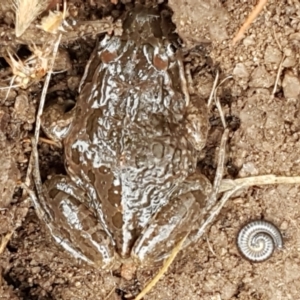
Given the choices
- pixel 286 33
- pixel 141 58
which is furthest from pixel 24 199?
pixel 286 33

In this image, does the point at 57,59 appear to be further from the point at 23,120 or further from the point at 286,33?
the point at 286,33

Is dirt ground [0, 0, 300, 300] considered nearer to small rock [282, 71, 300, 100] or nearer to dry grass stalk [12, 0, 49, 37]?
small rock [282, 71, 300, 100]

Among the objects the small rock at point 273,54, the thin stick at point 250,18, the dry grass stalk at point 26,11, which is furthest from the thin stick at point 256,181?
the dry grass stalk at point 26,11

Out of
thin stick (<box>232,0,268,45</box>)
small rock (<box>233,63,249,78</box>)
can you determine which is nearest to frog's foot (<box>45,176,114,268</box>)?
small rock (<box>233,63,249,78</box>)

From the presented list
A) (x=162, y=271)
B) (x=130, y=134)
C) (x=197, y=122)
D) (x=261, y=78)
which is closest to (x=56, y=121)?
(x=130, y=134)

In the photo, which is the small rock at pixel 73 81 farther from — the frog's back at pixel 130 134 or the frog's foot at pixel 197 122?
the frog's foot at pixel 197 122

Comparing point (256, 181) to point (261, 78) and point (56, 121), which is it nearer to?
point (261, 78)

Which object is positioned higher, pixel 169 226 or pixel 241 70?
pixel 241 70
